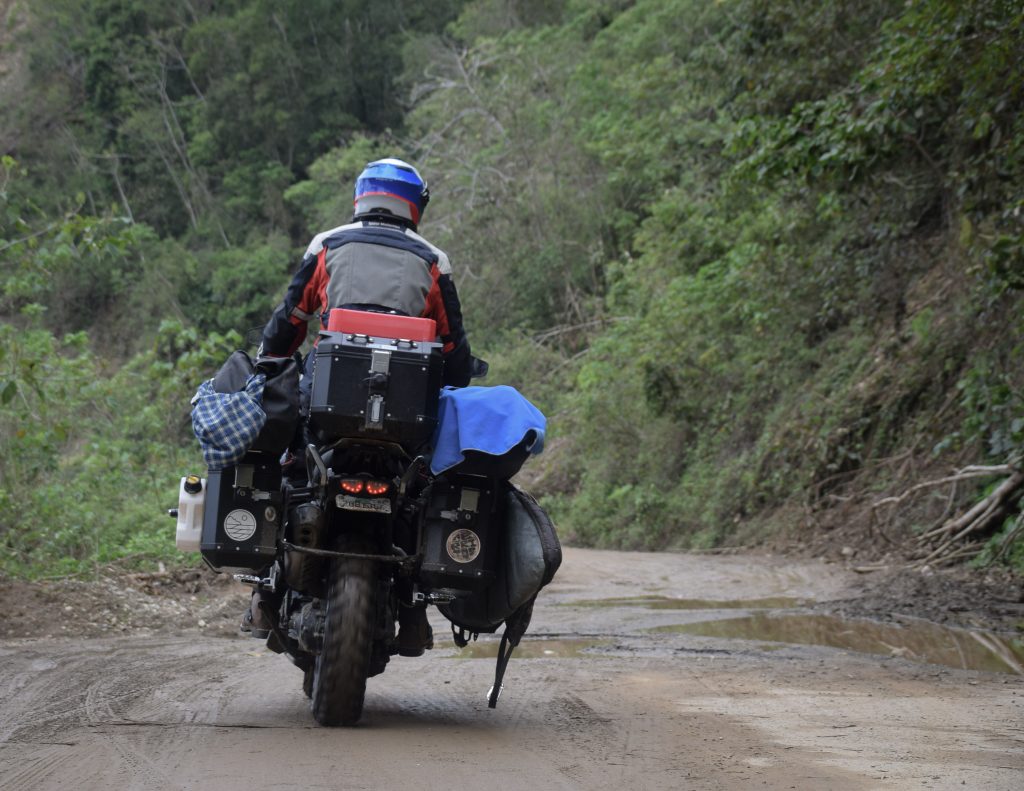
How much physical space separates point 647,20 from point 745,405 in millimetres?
14937

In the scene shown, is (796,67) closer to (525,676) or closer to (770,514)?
(770,514)

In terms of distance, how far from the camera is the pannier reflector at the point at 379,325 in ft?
16.1

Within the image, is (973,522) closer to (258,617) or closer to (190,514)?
(258,617)

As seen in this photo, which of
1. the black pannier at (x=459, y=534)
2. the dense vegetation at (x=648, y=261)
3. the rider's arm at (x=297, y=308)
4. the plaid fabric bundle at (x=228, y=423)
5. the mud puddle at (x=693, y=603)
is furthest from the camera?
the dense vegetation at (x=648, y=261)

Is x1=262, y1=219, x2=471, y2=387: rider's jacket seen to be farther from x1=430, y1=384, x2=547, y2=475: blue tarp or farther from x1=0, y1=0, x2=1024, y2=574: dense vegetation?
x1=0, y1=0, x2=1024, y2=574: dense vegetation

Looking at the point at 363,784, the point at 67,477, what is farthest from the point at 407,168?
the point at 67,477

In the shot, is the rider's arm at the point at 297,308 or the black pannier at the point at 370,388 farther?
the rider's arm at the point at 297,308

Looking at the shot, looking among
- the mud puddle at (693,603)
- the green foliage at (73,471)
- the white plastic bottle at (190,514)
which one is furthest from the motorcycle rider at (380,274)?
the green foliage at (73,471)

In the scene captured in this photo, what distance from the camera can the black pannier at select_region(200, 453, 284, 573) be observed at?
16.3 feet

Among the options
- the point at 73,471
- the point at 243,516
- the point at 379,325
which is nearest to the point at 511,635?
the point at 243,516

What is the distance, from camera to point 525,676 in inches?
266

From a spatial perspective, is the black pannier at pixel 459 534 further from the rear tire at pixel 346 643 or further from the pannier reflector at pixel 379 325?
the pannier reflector at pixel 379 325

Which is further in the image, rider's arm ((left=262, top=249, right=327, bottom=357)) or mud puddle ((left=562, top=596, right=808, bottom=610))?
mud puddle ((left=562, top=596, right=808, bottom=610))

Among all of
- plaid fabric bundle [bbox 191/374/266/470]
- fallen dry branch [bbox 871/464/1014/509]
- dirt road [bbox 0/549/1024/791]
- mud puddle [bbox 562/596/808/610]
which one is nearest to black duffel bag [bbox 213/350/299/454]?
plaid fabric bundle [bbox 191/374/266/470]
